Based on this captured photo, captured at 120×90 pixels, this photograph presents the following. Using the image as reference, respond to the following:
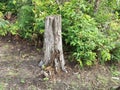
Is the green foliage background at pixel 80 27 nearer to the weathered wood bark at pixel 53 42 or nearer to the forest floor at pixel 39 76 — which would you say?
the forest floor at pixel 39 76

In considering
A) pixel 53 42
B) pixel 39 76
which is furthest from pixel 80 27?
pixel 39 76

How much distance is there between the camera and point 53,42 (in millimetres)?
4305

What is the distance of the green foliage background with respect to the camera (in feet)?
15.0

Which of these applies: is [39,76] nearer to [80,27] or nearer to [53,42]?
[53,42]

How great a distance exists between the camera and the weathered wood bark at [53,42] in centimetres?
424

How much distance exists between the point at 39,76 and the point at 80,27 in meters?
1.26

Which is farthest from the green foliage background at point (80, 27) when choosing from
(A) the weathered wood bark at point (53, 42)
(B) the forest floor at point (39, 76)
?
(A) the weathered wood bark at point (53, 42)

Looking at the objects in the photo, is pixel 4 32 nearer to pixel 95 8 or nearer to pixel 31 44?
pixel 31 44

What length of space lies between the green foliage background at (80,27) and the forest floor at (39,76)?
208 mm

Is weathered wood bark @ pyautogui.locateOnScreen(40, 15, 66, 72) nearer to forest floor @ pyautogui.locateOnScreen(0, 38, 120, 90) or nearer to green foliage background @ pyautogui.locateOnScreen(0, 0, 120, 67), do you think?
forest floor @ pyautogui.locateOnScreen(0, 38, 120, 90)

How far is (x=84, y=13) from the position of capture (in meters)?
5.32

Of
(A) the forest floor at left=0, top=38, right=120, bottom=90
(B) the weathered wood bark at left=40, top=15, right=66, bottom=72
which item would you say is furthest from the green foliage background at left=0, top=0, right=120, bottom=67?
(B) the weathered wood bark at left=40, top=15, right=66, bottom=72

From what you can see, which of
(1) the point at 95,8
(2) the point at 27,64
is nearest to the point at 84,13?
(1) the point at 95,8

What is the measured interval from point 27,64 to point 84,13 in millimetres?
1692
